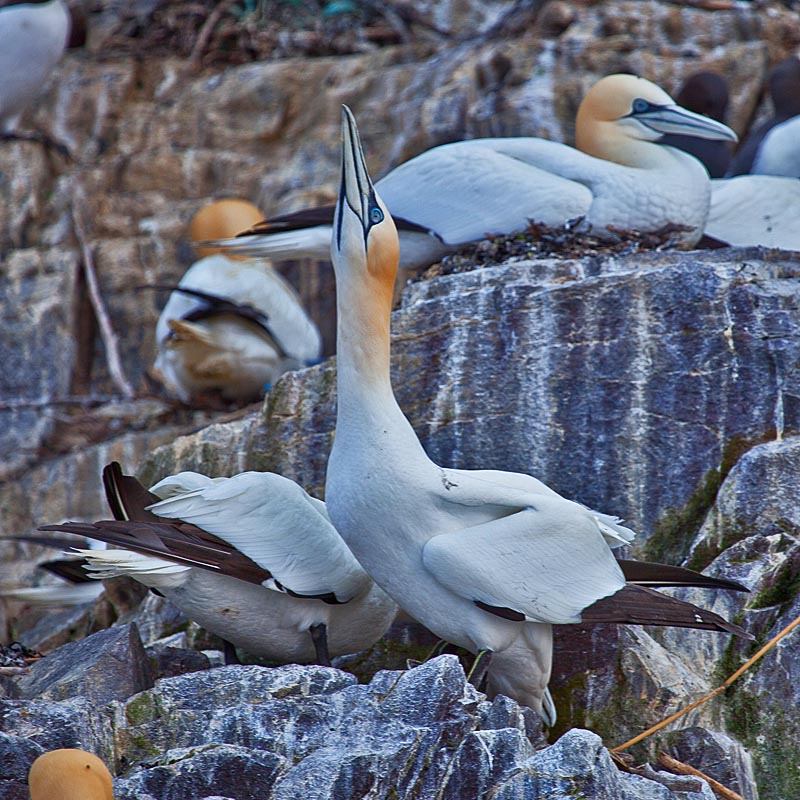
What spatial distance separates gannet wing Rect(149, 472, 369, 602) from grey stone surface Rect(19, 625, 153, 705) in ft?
1.37

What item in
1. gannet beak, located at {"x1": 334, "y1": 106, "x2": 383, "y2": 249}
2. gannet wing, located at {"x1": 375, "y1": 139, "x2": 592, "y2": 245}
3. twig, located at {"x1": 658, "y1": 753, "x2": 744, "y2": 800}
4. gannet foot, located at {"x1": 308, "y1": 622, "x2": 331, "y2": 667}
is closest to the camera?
twig, located at {"x1": 658, "y1": 753, "x2": 744, "y2": 800}

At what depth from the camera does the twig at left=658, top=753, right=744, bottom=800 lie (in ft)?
13.9

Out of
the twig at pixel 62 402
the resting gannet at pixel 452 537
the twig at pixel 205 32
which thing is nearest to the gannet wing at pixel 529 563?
the resting gannet at pixel 452 537

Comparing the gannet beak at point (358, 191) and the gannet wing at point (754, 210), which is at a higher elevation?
the gannet beak at point (358, 191)

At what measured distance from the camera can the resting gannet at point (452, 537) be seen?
444 cm

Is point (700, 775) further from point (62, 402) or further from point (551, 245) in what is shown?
point (62, 402)

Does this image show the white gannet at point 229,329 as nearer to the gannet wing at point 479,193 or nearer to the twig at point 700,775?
the gannet wing at point 479,193

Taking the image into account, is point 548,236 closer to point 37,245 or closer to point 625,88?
point 625,88

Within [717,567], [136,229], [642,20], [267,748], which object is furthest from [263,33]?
[267,748]

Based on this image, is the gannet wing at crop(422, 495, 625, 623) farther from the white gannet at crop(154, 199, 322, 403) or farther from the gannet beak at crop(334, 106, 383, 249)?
the white gannet at crop(154, 199, 322, 403)

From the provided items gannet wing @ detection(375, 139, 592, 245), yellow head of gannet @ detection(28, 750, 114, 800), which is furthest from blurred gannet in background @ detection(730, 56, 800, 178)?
yellow head of gannet @ detection(28, 750, 114, 800)

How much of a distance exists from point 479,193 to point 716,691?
2.77 m

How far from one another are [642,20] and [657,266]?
456 centimetres

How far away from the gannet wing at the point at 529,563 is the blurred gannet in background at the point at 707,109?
508cm
